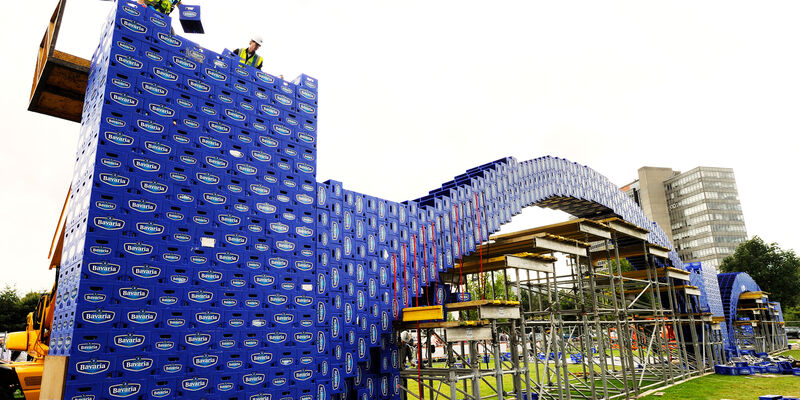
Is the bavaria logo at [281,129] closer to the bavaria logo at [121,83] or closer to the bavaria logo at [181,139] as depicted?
the bavaria logo at [181,139]

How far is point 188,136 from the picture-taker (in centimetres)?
1066

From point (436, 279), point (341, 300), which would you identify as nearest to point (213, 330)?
point (341, 300)

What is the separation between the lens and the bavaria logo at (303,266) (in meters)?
12.0

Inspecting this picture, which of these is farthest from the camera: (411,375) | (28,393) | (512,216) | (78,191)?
(512,216)

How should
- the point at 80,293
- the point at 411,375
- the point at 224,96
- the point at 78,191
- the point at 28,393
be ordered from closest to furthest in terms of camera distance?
1. the point at 80,293
2. the point at 78,191
3. the point at 28,393
4. the point at 224,96
5. the point at 411,375

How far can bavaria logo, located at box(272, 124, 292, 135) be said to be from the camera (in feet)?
40.4

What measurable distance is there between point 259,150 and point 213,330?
4.39m

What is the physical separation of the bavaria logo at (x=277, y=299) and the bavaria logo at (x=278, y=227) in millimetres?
1573

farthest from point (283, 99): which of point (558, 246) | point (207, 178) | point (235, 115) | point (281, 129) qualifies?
point (558, 246)

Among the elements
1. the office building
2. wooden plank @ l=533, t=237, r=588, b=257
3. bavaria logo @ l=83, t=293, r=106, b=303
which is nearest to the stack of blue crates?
bavaria logo @ l=83, t=293, r=106, b=303

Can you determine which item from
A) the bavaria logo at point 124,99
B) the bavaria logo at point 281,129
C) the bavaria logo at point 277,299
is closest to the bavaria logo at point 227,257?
the bavaria logo at point 277,299

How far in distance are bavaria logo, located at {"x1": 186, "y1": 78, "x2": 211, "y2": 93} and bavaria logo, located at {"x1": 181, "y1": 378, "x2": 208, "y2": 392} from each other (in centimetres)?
640

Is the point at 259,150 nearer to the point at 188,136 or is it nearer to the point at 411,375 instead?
the point at 188,136

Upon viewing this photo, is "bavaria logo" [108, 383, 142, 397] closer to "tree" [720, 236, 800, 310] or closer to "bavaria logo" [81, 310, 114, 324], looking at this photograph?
"bavaria logo" [81, 310, 114, 324]
